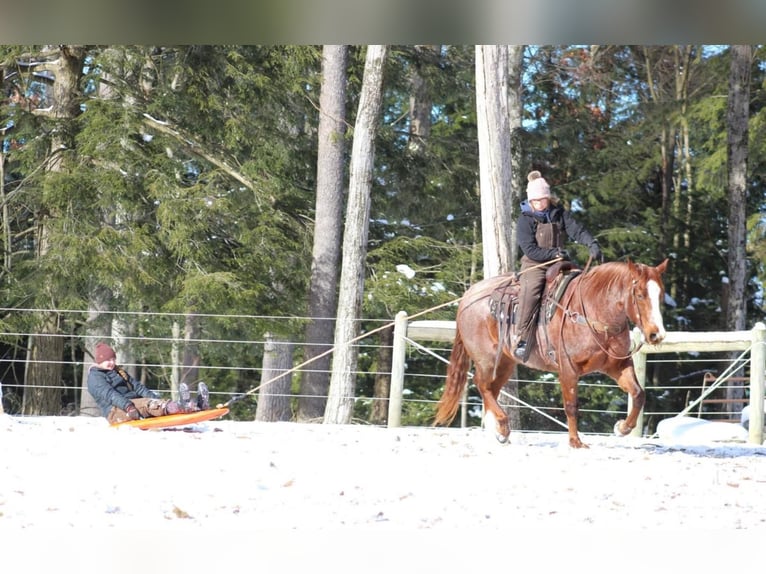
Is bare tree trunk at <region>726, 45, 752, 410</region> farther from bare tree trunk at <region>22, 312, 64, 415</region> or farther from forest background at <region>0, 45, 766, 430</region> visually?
bare tree trunk at <region>22, 312, 64, 415</region>

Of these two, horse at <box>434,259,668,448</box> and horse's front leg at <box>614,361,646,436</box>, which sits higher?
horse at <box>434,259,668,448</box>

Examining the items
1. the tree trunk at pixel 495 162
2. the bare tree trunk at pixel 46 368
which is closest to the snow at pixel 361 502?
the tree trunk at pixel 495 162

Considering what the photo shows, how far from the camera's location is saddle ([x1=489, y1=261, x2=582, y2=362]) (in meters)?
8.27

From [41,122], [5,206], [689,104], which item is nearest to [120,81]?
[41,122]

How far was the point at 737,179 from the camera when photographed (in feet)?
58.7

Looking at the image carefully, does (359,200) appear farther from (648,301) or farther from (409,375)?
(648,301)

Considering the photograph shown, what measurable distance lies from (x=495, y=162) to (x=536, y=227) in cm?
280

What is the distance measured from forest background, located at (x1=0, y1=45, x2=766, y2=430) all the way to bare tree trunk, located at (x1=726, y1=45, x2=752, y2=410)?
3 centimetres

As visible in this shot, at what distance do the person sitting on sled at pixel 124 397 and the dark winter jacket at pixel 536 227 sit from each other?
305cm

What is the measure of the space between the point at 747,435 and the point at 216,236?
8.66m

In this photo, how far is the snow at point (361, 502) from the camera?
188 inches

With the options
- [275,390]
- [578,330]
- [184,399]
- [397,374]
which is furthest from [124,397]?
[275,390]

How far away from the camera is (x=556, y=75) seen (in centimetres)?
2136

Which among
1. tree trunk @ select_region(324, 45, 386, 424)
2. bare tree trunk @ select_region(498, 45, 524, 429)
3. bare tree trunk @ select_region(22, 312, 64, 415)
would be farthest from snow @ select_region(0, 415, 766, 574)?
bare tree trunk @ select_region(498, 45, 524, 429)
